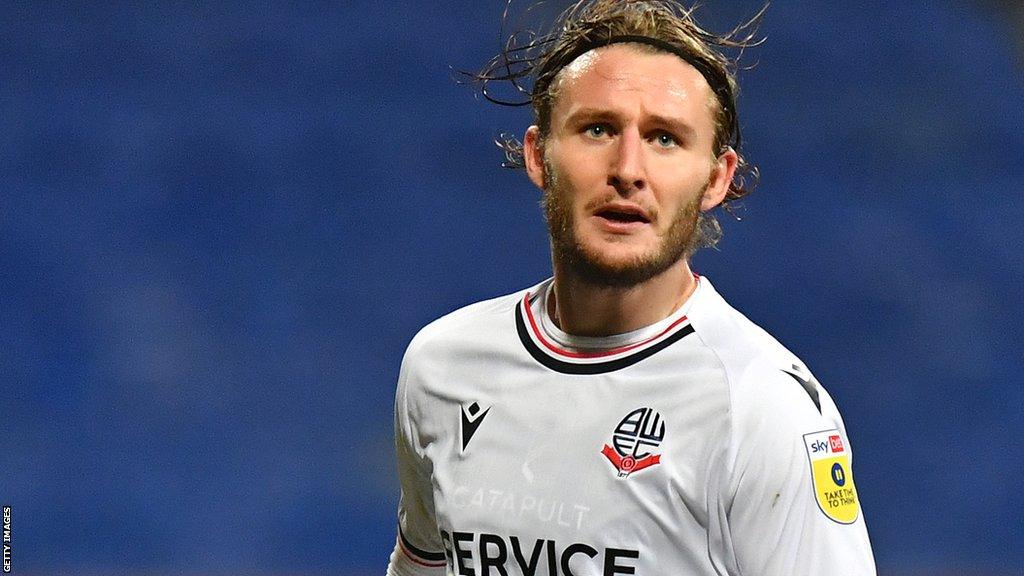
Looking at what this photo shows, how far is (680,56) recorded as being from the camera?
1771 mm

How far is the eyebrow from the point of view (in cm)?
171

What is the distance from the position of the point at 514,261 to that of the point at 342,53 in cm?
92

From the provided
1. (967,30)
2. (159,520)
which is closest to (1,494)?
(159,520)

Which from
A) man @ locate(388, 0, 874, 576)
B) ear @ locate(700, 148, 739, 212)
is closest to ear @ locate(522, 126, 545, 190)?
man @ locate(388, 0, 874, 576)

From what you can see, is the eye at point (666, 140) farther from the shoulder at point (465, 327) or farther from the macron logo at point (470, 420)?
the macron logo at point (470, 420)

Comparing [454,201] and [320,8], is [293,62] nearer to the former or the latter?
[320,8]

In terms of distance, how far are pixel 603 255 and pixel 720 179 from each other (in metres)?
0.23

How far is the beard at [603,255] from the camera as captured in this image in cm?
170

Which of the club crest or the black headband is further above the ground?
the black headband

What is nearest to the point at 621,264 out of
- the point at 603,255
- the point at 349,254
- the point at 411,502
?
the point at 603,255

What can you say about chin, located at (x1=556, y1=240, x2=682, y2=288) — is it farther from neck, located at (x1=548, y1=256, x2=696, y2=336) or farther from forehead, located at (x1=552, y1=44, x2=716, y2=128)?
forehead, located at (x1=552, y1=44, x2=716, y2=128)

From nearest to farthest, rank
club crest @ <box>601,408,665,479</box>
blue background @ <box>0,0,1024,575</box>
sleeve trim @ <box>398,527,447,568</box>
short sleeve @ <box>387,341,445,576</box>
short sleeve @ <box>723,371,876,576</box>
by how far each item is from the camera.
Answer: short sleeve @ <box>723,371,876,576</box>, club crest @ <box>601,408,665,479</box>, short sleeve @ <box>387,341,445,576</box>, sleeve trim @ <box>398,527,447,568</box>, blue background @ <box>0,0,1024,575</box>

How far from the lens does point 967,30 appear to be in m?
4.70

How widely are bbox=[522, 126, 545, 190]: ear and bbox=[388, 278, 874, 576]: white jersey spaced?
16 centimetres
